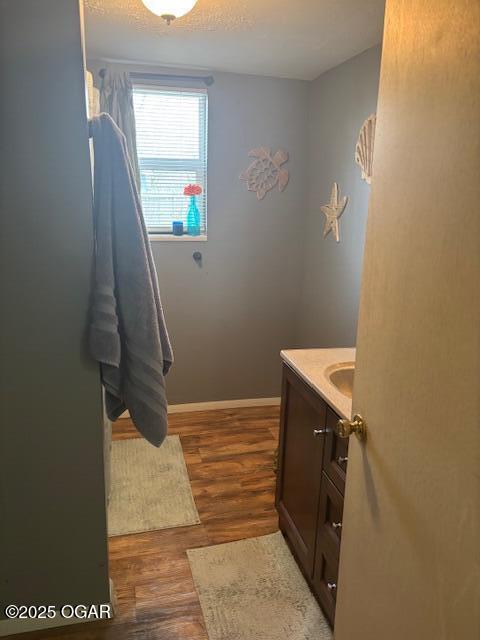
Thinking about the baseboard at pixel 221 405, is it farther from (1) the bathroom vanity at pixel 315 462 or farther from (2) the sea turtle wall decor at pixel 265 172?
(2) the sea turtle wall decor at pixel 265 172

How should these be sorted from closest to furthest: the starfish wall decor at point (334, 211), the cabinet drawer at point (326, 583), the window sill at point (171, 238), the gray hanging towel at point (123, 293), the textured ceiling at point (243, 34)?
the gray hanging towel at point (123, 293) → the cabinet drawer at point (326, 583) → the textured ceiling at point (243, 34) → the starfish wall decor at point (334, 211) → the window sill at point (171, 238)

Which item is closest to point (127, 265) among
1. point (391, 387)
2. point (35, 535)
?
point (391, 387)

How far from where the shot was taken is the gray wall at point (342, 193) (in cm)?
244

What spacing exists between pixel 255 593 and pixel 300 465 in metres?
0.54

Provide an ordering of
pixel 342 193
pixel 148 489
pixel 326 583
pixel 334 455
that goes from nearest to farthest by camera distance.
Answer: pixel 334 455 → pixel 326 583 → pixel 148 489 → pixel 342 193

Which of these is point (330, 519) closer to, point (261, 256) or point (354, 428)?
point (354, 428)

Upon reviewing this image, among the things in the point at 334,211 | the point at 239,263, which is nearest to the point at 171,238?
the point at 239,263

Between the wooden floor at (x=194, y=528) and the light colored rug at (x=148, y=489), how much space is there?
0.05 meters

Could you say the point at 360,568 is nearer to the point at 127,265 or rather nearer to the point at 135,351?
the point at 135,351

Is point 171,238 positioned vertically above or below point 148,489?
above

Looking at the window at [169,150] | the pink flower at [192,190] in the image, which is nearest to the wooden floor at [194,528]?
the window at [169,150]

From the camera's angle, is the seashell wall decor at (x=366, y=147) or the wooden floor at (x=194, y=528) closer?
the wooden floor at (x=194, y=528)

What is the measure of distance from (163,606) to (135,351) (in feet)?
3.49

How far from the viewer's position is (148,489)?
2471 millimetres
